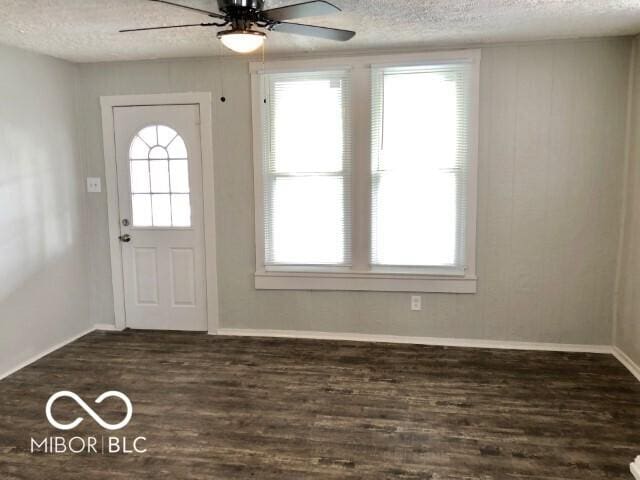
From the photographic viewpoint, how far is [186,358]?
151 inches

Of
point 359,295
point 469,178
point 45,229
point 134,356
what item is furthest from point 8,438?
point 469,178

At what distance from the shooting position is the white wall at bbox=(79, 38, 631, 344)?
370 centimetres

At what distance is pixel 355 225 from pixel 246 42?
1982 mm

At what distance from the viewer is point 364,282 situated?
410cm

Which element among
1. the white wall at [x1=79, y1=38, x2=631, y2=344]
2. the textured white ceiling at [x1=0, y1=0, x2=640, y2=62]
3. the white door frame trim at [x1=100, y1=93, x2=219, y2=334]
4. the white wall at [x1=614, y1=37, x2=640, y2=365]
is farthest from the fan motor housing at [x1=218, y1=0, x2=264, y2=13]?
the white wall at [x1=614, y1=37, x2=640, y2=365]

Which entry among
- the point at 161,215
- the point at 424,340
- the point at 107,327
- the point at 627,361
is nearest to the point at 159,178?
the point at 161,215

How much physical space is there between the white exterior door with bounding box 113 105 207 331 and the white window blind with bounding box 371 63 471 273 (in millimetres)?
1613

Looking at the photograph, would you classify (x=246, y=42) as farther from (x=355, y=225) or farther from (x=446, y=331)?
(x=446, y=331)

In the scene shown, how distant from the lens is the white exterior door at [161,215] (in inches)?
167

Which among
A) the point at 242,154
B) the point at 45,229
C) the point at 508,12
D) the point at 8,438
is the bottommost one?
the point at 8,438

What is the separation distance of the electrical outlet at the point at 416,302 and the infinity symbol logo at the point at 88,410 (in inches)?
91.3

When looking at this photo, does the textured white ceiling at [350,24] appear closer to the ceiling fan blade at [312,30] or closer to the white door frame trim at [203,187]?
the ceiling fan blade at [312,30]

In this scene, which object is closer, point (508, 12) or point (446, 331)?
point (508, 12)

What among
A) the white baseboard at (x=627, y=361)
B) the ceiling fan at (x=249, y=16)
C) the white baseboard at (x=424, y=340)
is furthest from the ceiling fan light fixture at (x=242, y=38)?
the white baseboard at (x=627, y=361)
